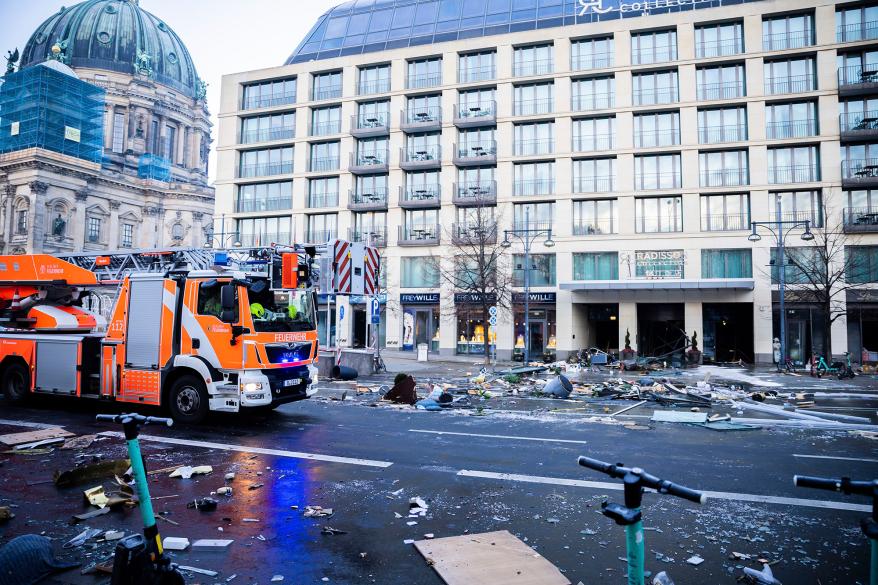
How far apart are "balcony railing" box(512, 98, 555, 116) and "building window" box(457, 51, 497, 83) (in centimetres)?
302

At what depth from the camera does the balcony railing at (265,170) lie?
1727 inches

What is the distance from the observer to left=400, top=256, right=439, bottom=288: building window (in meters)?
39.3

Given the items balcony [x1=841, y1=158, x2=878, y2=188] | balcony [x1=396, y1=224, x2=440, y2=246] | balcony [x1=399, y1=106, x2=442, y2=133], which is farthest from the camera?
balcony [x1=399, y1=106, x2=442, y2=133]

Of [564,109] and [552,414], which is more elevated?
[564,109]

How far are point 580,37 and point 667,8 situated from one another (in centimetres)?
627

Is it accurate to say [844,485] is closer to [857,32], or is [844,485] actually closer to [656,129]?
[656,129]

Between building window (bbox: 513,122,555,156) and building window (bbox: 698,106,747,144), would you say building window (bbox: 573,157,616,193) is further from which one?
building window (bbox: 698,106,747,144)

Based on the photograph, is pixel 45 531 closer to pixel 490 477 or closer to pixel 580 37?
pixel 490 477

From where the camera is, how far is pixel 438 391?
14.5 meters

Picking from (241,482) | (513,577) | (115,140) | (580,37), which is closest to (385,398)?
(241,482)

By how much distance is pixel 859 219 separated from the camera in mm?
32438

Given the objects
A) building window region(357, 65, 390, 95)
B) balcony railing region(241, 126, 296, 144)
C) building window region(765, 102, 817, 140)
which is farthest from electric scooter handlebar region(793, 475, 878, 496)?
balcony railing region(241, 126, 296, 144)

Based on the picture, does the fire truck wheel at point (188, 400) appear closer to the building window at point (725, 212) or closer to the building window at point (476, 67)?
the building window at point (725, 212)

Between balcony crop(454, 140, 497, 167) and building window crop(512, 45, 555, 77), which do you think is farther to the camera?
balcony crop(454, 140, 497, 167)
